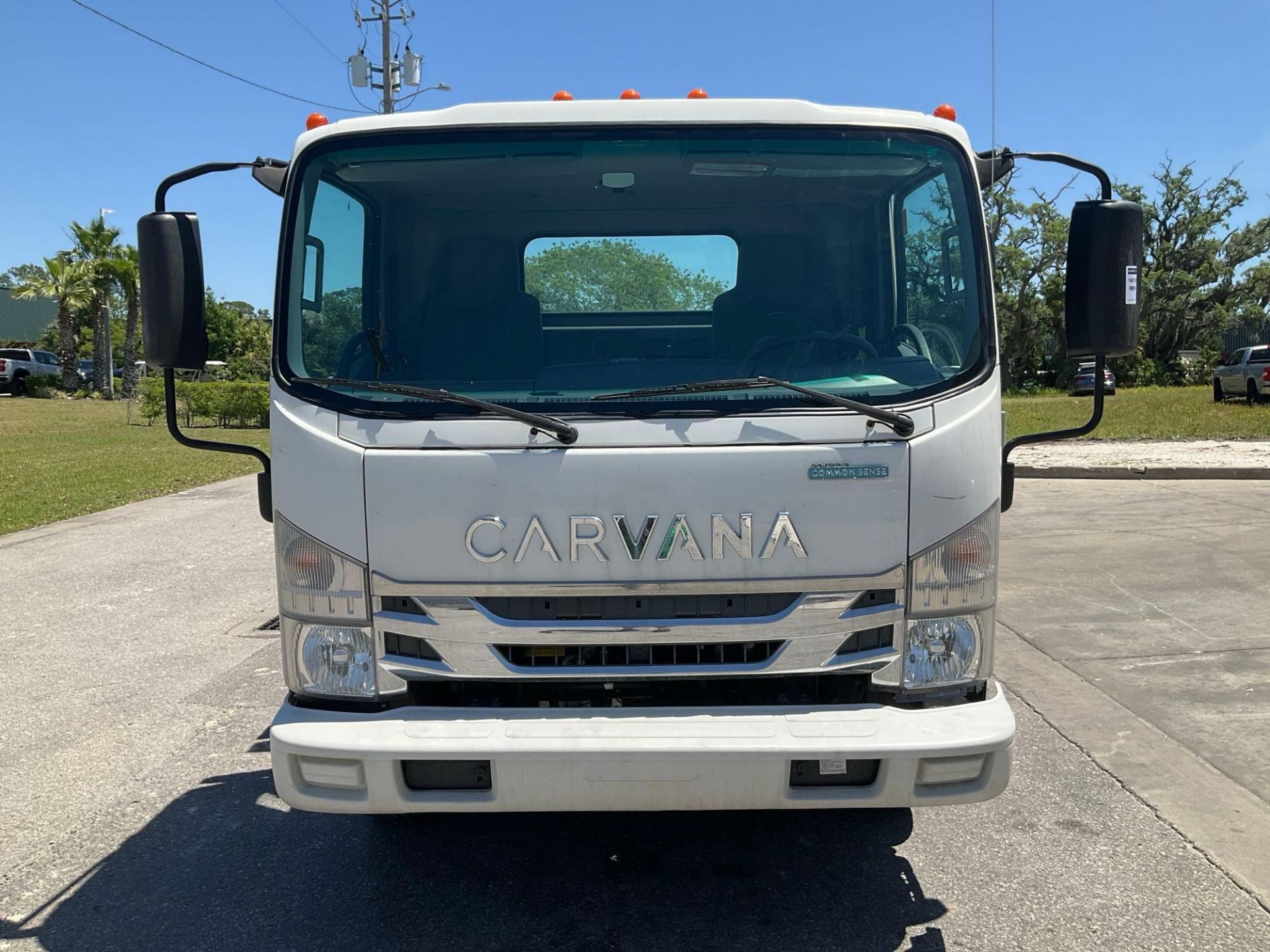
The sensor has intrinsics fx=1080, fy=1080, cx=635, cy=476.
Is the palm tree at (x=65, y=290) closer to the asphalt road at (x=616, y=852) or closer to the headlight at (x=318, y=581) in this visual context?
the asphalt road at (x=616, y=852)

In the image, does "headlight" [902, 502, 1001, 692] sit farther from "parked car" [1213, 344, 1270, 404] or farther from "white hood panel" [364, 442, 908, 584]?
"parked car" [1213, 344, 1270, 404]

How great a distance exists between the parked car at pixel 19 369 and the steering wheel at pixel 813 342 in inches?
1769

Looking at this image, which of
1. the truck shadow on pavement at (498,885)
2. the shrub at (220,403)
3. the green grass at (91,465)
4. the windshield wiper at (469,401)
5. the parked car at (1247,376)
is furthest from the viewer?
the parked car at (1247,376)

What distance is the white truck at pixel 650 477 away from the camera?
2.88 metres

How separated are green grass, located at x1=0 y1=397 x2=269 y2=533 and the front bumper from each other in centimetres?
999

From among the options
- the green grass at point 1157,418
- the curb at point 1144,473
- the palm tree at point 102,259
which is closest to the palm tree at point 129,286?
the palm tree at point 102,259

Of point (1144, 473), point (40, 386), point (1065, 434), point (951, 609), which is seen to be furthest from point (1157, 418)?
point (40, 386)

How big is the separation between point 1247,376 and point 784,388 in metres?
28.2

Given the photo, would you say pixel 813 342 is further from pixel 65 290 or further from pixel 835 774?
pixel 65 290

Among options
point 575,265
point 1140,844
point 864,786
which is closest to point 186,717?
point 575,265

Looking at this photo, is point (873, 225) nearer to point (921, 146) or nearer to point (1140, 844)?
point (921, 146)

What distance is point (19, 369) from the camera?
137 ft

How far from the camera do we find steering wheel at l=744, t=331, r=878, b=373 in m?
3.29

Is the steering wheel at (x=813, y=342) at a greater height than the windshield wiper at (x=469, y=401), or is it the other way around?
the steering wheel at (x=813, y=342)
